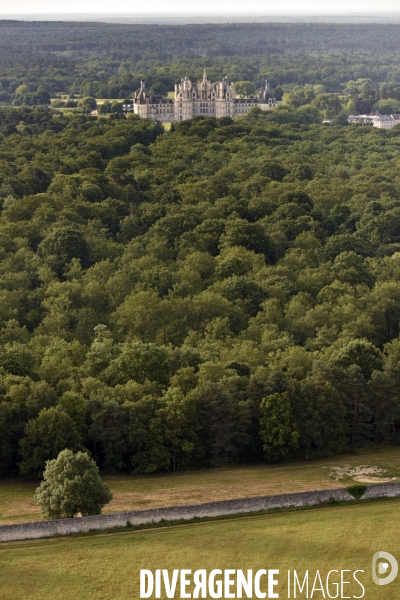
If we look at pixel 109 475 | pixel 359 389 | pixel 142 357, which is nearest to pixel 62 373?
pixel 142 357

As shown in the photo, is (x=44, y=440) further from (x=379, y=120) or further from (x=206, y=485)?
(x=379, y=120)

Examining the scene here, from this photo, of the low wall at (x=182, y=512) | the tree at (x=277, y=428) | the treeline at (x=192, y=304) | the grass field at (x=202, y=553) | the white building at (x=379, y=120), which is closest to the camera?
the grass field at (x=202, y=553)

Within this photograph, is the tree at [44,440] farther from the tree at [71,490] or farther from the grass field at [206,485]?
the tree at [71,490]

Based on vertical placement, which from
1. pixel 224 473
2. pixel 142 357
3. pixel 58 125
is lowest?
pixel 224 473

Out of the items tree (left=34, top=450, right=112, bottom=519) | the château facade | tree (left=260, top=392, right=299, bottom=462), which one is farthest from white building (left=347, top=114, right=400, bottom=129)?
tree (left=34, top=450, right=112, bottom=519)

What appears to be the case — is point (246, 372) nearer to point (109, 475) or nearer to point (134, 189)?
point (109, 475)

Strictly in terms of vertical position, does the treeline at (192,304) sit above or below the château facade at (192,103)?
below

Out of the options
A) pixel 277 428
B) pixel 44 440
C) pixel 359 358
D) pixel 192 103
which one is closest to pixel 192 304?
pixel 359 358

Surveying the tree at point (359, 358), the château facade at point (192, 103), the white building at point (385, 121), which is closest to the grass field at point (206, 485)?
the tree at point (359, 358)
